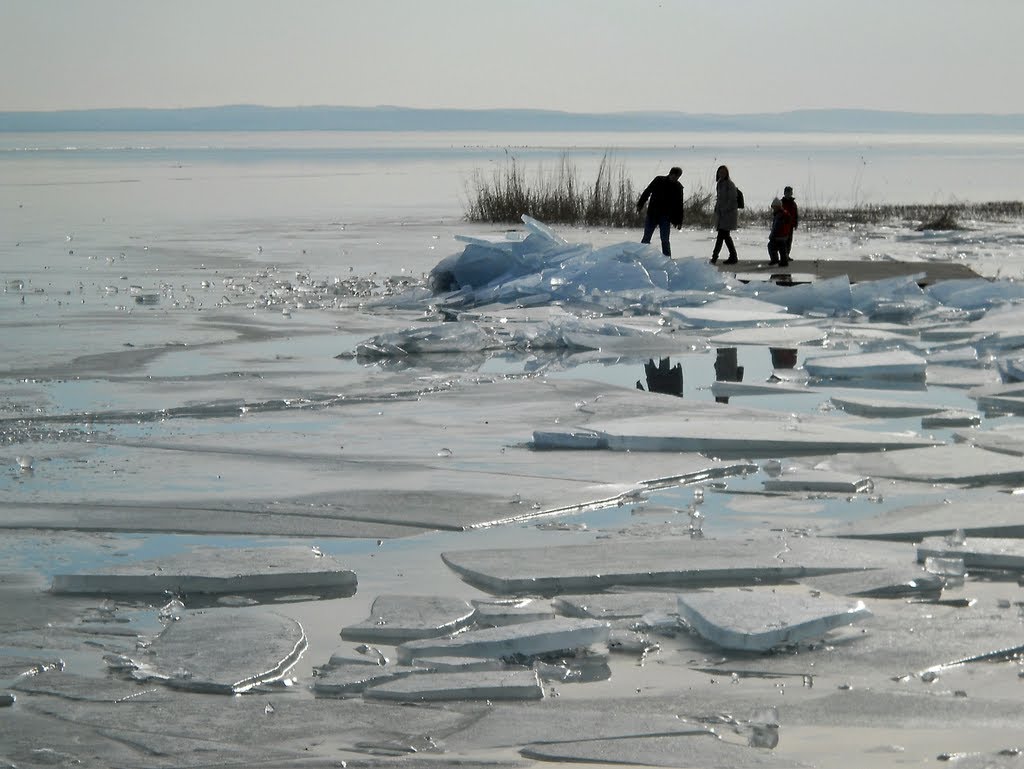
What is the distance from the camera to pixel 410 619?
15.4 feet

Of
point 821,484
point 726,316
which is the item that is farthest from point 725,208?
point 821,484

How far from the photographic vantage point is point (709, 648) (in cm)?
451

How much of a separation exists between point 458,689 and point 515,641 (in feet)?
1.24

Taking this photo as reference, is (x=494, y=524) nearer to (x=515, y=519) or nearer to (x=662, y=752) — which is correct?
(x=515, y=519)

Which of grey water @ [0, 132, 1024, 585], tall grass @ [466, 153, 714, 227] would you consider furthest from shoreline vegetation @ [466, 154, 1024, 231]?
grey water @ [0, 132, 1024, 585]

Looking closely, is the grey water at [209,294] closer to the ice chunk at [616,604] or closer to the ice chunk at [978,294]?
the ice chunk at [616,604]

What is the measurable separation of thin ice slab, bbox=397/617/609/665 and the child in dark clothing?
13.9m

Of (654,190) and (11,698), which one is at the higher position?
(654,190)

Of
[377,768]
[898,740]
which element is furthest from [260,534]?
[898,740]

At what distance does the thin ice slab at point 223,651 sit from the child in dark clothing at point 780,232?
13977mm

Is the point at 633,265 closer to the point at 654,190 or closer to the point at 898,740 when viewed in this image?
the point at 654,190

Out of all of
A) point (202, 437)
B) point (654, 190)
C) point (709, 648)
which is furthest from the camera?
point (654, 190)

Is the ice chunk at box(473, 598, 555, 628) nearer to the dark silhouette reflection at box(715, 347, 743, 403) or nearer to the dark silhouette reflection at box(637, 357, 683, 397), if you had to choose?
the dark silhouette reflection at box(715, 347, 743, 403)

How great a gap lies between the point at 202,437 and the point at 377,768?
15.4 ft
